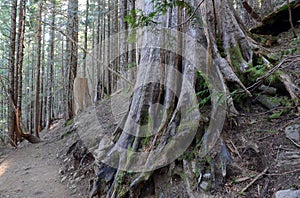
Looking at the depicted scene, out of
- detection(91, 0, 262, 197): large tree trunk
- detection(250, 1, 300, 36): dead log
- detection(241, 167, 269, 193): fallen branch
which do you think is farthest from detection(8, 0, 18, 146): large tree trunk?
detection(241, 167, 269, 193): fallen branch

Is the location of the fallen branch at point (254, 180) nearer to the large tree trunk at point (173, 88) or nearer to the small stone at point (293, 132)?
the small stone at point (293, 132)

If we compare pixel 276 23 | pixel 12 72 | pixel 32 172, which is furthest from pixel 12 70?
pixel 276 23

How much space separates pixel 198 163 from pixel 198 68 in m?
1.70

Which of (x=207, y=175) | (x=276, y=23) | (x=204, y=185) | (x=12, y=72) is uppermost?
(x=276, y=23)

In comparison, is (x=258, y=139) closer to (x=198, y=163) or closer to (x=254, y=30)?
(x=198, y=163)

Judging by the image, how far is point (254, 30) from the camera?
8023mm

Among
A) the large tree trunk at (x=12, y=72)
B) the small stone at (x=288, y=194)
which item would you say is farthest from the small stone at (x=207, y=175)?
the large tree trunk at (x=12, y=72)

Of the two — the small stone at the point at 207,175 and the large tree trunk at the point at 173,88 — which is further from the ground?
the large tree trunk at the point at 173,88

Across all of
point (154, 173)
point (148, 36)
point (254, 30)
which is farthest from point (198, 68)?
point (254, 30)

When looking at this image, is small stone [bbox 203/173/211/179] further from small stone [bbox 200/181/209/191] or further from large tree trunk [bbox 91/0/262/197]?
large tree trunk [bbox 91/0/262/197]

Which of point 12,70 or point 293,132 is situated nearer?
point 293,132

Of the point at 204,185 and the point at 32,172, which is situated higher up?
the point at 204,185

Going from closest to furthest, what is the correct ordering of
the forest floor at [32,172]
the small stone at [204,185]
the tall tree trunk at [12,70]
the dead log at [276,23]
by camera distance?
1. the small stone at [204,185]
2. the forest floor at [32,172]
3. the dead log at [276,23]
4. the tall tree trunk at [12,70]

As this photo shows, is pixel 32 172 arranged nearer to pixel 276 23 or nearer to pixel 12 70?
pixel 12 70
